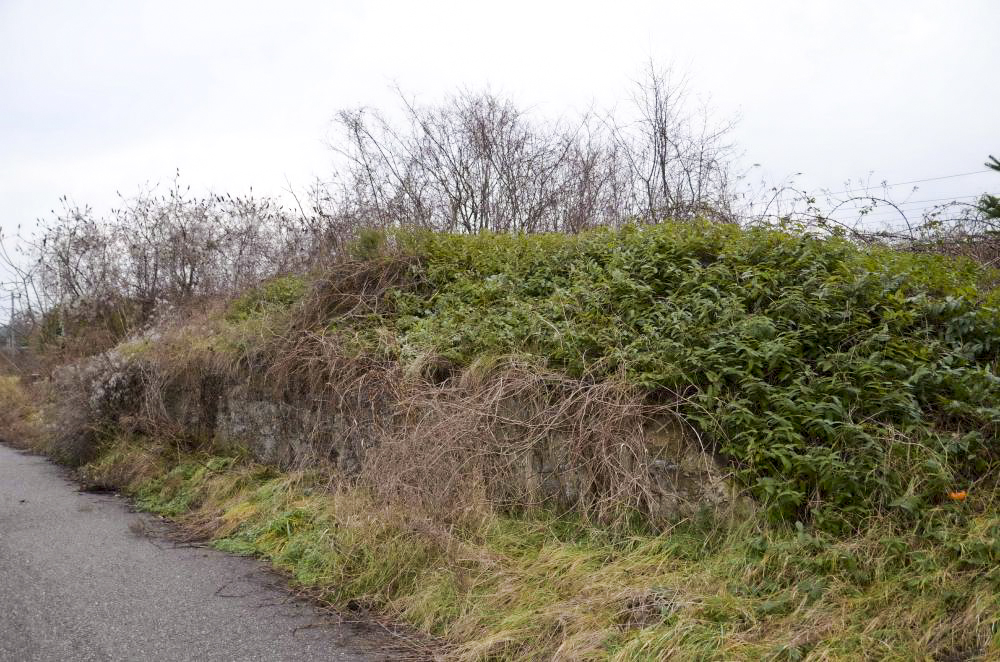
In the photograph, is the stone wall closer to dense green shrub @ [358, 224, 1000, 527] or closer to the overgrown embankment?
the overgrown embankment

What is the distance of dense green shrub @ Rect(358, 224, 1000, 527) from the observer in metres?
4.42

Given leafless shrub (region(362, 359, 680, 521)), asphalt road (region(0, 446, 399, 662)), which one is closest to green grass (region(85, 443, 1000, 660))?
leafless shrub (region(362, 359, 680, 521))

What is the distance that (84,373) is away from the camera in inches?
453

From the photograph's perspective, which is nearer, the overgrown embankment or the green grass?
the green grass

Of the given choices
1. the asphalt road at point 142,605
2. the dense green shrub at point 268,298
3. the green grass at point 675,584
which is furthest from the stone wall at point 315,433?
the asphalt road at point 142,605

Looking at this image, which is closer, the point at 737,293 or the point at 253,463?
the point at 737,293

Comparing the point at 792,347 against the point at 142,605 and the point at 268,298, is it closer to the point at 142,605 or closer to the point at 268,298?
the point at 142,605

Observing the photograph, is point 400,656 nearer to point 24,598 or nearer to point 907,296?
point 24,598

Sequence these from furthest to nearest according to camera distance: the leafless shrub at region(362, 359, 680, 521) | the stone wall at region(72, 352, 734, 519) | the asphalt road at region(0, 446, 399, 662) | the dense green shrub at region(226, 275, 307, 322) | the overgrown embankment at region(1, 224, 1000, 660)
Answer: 1. the dense green shrub at region(226, 275, 307, 322)
2. the leafless shrub at region(362, 359, 680, 521)
3. the stone wall at region(72, 352, 734, 519)
4. the asphalt road at region(0, 446, 399, 662)
5. the overgrown embankment at region(1, 224, 1000, 660)

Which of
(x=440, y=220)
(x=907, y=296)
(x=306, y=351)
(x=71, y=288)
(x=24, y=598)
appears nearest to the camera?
(x=24, y=598)

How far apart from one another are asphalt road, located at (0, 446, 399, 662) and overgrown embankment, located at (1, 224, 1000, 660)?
43cm

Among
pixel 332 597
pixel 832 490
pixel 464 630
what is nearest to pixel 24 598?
pixel 332 597

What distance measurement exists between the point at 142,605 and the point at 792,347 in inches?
204

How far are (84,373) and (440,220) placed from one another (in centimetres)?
736
